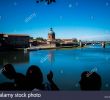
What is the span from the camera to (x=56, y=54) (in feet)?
8.07

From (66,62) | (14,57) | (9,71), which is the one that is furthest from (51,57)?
(9,71)

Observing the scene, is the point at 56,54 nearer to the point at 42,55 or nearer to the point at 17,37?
the point at 42,55

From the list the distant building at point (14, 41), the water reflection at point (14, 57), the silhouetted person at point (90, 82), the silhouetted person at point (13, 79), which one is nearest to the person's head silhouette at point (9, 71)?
the silhouetted person at point (13, 79)

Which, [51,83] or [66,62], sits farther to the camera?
[66,62]

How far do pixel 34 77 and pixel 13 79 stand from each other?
18cm

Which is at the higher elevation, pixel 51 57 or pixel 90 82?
pixel 51 57

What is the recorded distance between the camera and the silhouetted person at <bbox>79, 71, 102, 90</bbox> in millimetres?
1993

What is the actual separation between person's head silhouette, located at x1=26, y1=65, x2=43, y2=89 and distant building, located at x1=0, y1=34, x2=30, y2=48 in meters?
0.42

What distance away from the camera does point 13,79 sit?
208 cm

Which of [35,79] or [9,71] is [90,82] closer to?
[35,79]

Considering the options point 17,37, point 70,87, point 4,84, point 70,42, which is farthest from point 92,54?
point 4,84

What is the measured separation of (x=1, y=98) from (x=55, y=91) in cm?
45

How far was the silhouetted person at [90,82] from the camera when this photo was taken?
1.99 metres

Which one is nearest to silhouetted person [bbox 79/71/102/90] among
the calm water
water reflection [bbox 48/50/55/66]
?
the calm water
